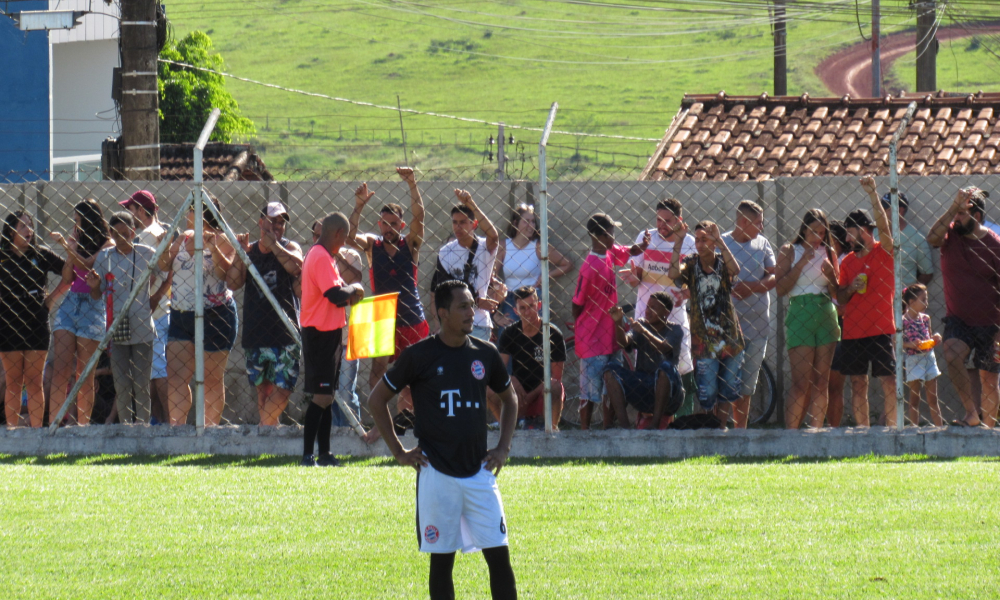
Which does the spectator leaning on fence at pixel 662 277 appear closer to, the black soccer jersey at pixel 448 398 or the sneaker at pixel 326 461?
the sneaker at pixel 326 461

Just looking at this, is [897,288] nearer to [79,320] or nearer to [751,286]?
[751,286]

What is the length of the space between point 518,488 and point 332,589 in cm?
201

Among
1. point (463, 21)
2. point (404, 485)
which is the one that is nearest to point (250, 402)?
point (404, 485)

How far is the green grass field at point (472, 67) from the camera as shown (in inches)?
3344

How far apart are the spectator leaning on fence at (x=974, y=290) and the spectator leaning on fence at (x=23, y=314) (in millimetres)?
6560

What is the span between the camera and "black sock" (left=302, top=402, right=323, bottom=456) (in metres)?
7.56

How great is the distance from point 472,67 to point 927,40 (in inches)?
3374

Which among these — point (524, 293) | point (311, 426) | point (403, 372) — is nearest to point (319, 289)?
point (311, 426)

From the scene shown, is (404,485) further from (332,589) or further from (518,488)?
(332,589)

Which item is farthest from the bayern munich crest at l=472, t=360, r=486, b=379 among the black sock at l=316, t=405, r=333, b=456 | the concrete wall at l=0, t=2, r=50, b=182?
the concrete wall at l=0, t=2, r=50, b=182

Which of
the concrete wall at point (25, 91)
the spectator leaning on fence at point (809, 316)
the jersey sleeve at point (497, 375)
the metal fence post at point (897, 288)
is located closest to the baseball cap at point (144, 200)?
the spectator leaning on fence at point (809, 316)

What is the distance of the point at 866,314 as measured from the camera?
8.37 meters

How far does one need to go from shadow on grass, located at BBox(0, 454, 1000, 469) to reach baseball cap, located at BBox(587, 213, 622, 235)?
1.88 m

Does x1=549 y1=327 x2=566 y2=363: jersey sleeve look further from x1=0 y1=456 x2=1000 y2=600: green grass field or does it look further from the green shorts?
the green shorts
